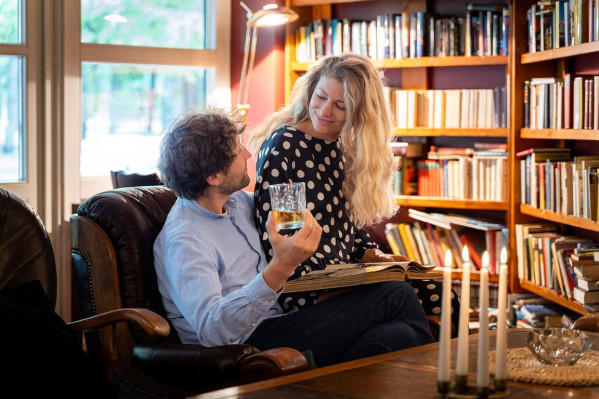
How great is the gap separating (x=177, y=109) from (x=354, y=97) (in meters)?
2.31

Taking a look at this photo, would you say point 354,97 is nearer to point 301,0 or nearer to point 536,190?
point 536,190

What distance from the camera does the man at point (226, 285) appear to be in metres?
2.25

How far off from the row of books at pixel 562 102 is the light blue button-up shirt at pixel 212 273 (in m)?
1.86

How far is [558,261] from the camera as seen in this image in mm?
4016

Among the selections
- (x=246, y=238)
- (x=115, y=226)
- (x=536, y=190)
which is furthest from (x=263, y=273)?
(x=536, y=190)

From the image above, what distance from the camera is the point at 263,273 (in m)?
2.17

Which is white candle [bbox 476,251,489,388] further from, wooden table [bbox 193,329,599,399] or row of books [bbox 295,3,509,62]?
row of books [bbox 295,3,509,62]

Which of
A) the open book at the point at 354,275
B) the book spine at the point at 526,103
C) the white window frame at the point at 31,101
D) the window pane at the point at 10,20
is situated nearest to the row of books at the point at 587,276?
the book spine at the point at 526,103

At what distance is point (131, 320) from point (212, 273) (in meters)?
0.25

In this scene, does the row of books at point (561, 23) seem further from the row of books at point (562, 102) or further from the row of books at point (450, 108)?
the row of books at point (450, 108)

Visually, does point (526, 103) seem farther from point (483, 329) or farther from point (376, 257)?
point (483, 329)

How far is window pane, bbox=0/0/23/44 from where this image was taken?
167 inches

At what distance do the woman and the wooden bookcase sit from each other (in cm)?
118

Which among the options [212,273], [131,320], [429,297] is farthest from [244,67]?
[131,320]
